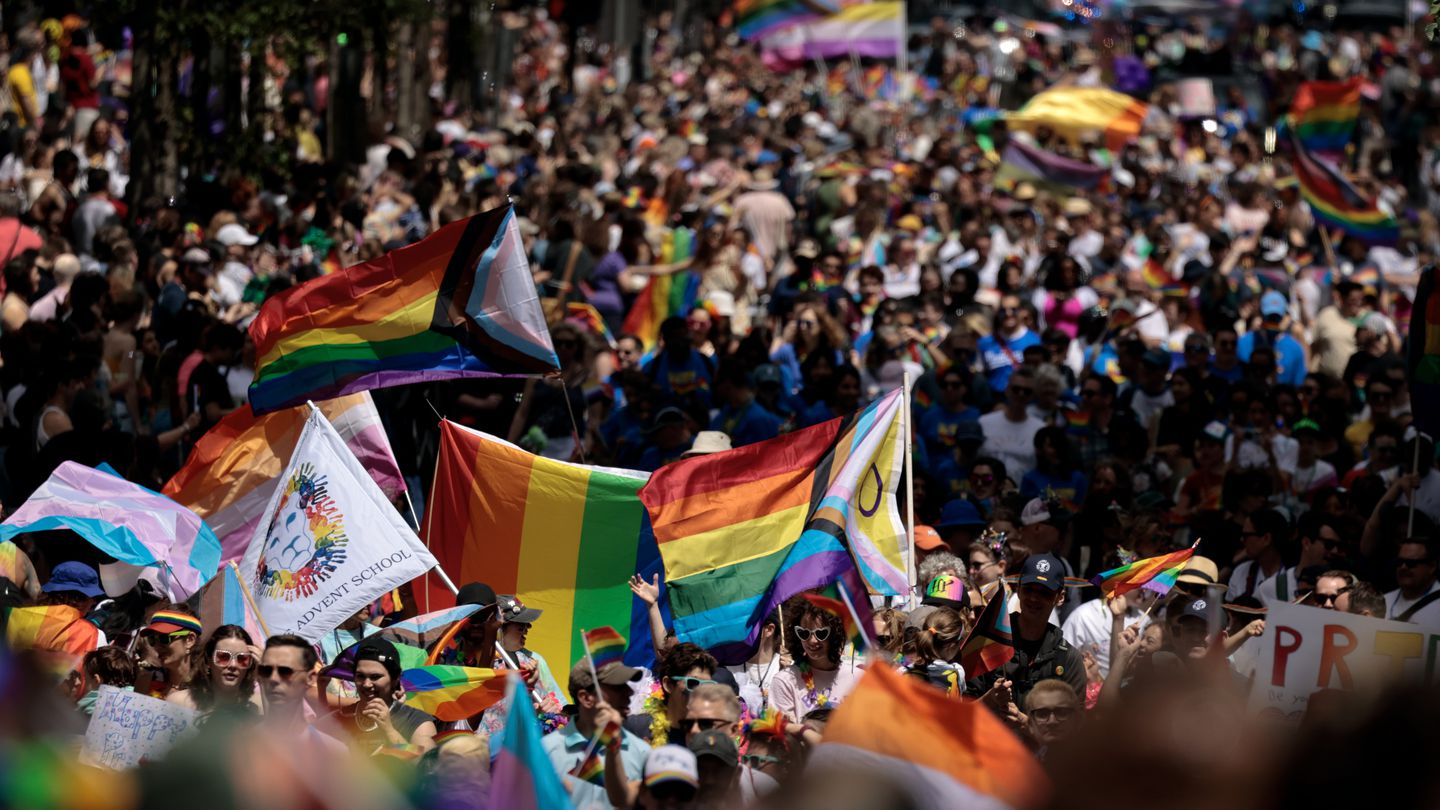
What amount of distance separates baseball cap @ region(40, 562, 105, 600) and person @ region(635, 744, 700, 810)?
3711mm

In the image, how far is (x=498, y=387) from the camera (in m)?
11.7

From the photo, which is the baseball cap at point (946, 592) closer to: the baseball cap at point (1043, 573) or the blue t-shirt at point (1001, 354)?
the baseball cap at point (1043, 573)

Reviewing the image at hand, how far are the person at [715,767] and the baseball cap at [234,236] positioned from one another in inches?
415

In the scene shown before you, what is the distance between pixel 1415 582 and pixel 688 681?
352 centimetres

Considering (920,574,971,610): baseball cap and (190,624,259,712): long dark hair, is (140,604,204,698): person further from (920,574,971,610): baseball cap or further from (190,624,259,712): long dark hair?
(920,574,971,610): baseball cap

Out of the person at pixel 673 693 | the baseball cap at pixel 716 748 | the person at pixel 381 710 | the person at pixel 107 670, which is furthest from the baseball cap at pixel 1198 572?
the person at pixel 107 670

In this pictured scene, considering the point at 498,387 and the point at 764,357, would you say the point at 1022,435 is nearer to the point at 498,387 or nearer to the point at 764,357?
the point at 764,357

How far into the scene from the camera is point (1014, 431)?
41.3 feet

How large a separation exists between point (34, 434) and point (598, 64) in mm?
27761

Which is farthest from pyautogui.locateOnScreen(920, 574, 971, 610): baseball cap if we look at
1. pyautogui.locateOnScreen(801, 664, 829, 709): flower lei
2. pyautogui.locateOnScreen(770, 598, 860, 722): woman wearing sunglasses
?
pyautogui.locateOnScreen(801, 664, 829, 709): flower lei

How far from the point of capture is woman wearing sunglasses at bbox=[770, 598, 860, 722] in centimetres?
A: 813

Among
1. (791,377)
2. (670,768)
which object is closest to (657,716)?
(670,768)

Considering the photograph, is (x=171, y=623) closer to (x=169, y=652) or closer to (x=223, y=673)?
(x=169, y=652)

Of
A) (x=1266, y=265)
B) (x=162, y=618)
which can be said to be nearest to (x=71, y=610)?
(x=162, y=618)
